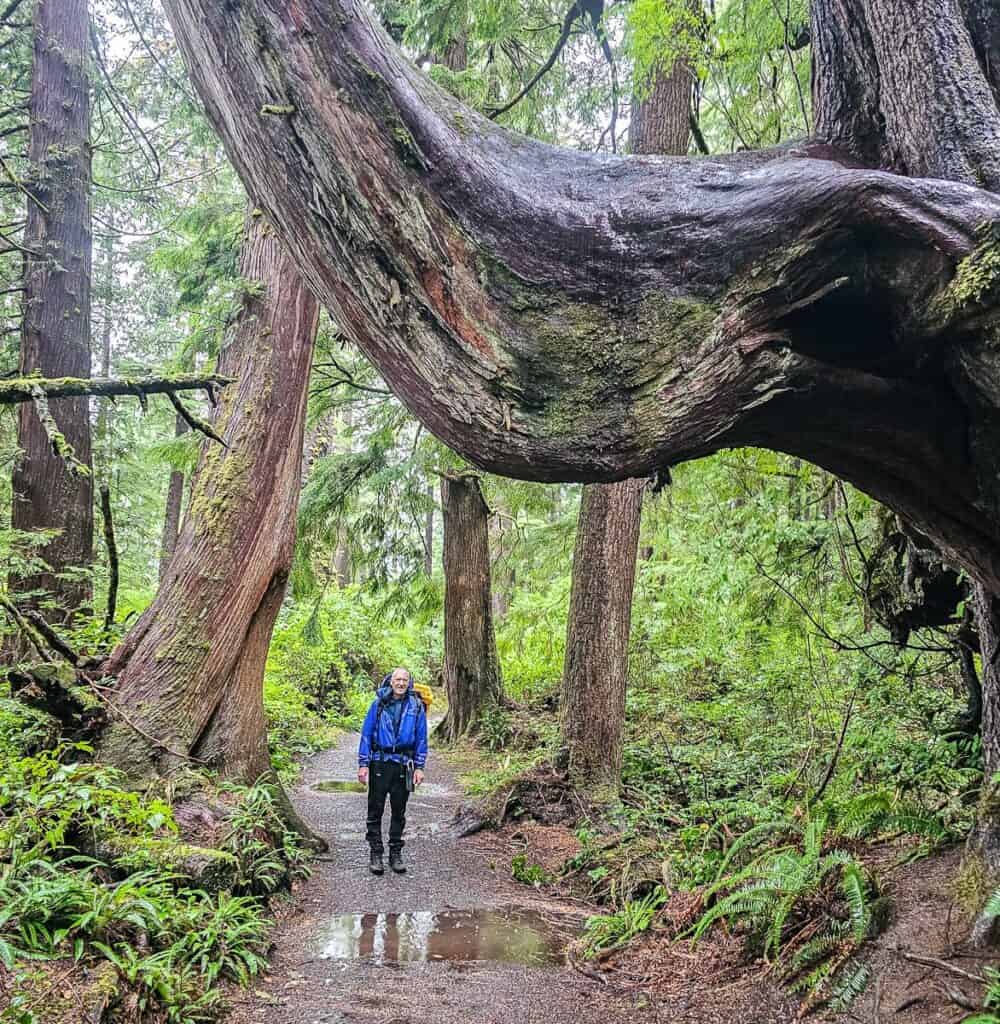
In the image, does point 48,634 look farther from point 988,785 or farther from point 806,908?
point 988,785

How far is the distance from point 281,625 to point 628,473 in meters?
16.5

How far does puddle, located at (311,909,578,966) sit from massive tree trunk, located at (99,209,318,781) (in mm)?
1890

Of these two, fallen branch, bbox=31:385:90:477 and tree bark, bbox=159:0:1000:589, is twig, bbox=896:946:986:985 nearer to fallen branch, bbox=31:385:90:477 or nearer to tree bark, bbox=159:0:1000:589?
tree bark, bbox=159:0:1000:589

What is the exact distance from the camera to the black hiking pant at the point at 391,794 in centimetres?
732

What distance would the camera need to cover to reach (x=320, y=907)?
608 centimetres

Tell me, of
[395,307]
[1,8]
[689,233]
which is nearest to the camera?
[395,307]

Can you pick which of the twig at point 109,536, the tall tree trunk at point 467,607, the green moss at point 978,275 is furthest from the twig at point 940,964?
the tall tree trunk at point 467,607

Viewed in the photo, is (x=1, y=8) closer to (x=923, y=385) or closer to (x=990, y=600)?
(x=923, y=385)

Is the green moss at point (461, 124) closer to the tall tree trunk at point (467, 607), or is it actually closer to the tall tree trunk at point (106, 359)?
the tall tree trunk at point (106, 359)

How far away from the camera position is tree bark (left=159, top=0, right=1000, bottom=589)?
267 cm

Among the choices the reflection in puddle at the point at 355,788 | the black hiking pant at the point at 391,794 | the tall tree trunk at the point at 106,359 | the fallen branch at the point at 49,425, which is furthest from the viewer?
the tall tree trunk at the point at 106,359

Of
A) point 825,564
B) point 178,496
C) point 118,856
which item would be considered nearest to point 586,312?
point 118,856

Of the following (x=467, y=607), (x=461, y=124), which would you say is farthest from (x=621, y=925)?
(x=467, y=607)

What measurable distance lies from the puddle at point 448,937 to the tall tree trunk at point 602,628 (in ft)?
9.00
